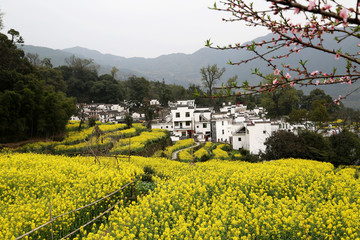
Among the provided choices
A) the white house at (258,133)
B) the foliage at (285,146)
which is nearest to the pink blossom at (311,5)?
the foliage at (285,146)

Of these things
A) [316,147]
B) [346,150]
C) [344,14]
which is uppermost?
[344,14]

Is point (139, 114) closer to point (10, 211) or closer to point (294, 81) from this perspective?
point (10, 211)

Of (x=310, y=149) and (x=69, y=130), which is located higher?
(x=69, y=130)

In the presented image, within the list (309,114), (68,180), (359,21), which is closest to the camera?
(359,21)

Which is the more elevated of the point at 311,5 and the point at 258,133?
the point at 311,5

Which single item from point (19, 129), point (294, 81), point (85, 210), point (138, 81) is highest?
point (138, 81)

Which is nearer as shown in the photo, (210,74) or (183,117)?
(183,117)

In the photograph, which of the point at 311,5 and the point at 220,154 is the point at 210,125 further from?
the point at 311,5

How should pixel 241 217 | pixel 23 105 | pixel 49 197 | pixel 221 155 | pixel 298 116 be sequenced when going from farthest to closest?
pixel 298 116, pixel 221 155, pixel 23 105, pixel 49 197, pixel 241 217

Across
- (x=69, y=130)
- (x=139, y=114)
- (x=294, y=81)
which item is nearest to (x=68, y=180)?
(x=294, y=81)

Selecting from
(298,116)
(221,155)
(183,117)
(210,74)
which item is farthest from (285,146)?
(210,74)

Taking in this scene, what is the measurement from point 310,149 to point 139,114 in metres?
44.6

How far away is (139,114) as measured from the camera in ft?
199

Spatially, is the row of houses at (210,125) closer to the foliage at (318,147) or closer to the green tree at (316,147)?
the foliage at (318,147)
